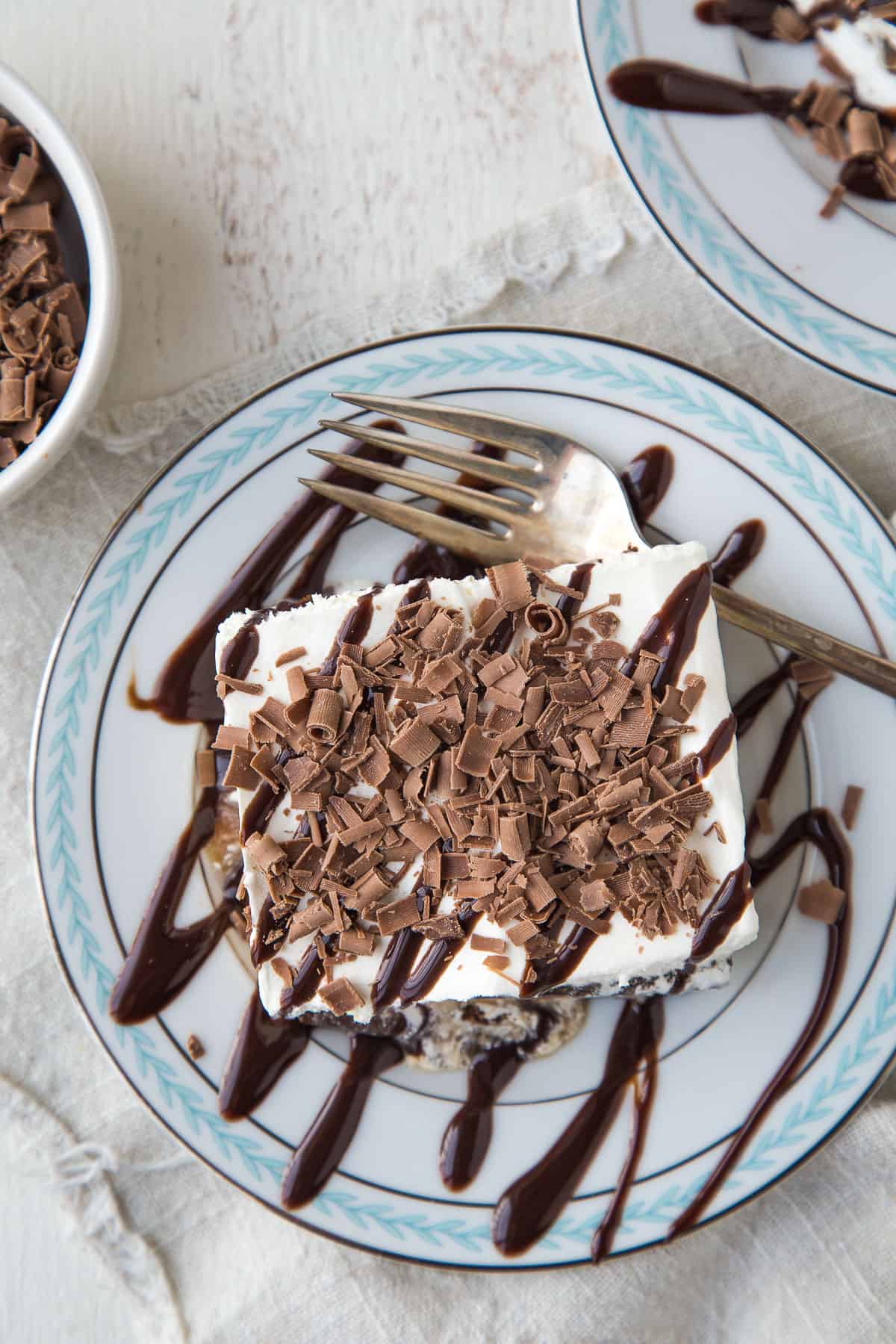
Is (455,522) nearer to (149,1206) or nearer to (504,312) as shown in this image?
(504,312)

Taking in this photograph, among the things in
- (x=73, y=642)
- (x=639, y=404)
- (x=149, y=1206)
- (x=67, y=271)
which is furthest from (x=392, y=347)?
(x=149, y=1206)

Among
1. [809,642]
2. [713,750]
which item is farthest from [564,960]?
[809,642]

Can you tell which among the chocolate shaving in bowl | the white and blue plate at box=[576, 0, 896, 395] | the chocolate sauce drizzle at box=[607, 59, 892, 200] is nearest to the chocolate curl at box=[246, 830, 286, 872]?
the chocolate shaving in bowl

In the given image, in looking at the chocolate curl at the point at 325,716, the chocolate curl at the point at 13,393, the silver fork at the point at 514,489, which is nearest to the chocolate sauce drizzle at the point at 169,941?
the chocolate curl at the point at 325,716

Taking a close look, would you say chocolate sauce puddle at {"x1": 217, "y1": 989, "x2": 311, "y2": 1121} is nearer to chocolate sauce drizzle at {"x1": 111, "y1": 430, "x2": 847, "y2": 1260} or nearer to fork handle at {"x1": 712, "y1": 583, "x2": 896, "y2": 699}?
chocolate sauce drizzle at {"x1": 111, "y1": 430, "x2": 847, "y2": 1260}

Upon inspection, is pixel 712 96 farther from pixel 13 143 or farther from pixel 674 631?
pixel 13 143

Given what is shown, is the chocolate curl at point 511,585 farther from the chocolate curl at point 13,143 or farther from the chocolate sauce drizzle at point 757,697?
the chocolate curl at point 13,143
